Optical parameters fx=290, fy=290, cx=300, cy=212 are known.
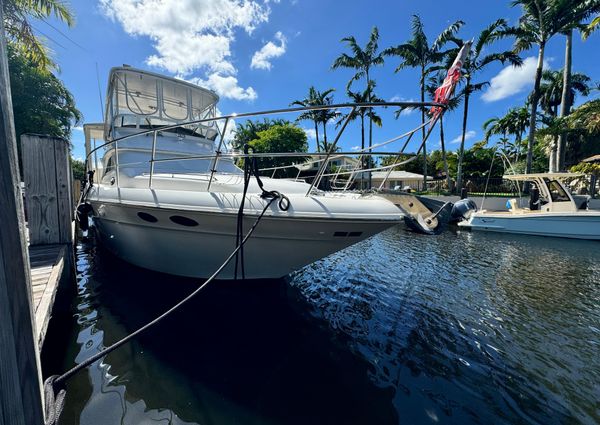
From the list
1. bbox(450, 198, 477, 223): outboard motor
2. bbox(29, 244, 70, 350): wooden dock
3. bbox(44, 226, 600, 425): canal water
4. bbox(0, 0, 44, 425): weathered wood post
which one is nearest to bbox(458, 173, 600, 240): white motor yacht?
bbox(44, 226, 600, 425): canal water

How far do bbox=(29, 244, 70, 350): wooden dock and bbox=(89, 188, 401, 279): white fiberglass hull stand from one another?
2.90 ft

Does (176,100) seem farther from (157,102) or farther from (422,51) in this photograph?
(422,51)

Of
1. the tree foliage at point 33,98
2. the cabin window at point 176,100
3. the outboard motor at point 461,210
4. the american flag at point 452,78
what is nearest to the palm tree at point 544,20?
the outboard motor at point 461,210

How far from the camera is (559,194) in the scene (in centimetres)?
1187

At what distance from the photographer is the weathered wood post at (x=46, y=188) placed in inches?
158

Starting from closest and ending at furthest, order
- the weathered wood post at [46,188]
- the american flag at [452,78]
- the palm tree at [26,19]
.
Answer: the american flag at [452,78] → the weathered wood post at [46,188] → the palm tree at [26,19]

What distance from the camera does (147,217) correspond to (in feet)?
12.5

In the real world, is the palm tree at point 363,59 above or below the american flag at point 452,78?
above

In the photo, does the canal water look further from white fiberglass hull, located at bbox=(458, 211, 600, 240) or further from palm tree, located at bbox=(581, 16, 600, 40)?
palm tree, located at bbox=(581, 16, 600, 40)

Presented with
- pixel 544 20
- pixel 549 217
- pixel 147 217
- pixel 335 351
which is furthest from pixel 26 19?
pixel 544 20

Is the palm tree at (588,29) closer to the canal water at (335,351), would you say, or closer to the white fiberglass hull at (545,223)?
the white fiberglass hull at (545,223)

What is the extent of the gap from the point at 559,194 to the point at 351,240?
42.6 feet

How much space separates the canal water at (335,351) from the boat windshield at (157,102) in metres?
2.90

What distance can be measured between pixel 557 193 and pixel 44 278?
16.1 meters
